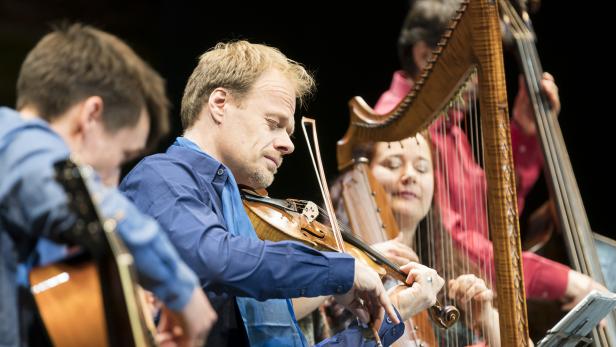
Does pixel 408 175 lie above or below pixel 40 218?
below

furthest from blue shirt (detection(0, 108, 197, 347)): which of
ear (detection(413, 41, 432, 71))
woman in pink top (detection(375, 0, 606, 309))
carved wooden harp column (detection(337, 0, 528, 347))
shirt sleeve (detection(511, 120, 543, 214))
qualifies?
shirt sleeve (detection(511, 120, 543, 214))

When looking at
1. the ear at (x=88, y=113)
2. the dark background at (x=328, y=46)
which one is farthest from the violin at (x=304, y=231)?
the dark background at (x=328, y=46)

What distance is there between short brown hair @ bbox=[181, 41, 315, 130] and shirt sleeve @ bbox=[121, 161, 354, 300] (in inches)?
14.7

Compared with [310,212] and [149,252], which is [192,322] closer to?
[149,252]

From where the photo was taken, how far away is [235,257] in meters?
1.89

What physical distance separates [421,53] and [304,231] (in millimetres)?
1699

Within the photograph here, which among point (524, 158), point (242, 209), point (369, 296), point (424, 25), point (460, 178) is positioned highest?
point (424, 25)

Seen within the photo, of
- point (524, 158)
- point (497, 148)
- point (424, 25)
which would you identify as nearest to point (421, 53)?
point (424, 25)

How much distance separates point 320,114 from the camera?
426cm

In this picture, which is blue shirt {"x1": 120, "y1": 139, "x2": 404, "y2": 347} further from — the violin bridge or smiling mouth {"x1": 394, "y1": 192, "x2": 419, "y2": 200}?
smiling mouth {"x1": 394, "y1": 192, "x2": 419, "y2": 200}

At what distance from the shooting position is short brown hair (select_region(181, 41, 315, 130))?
2.31m

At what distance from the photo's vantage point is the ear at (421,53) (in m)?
3.67

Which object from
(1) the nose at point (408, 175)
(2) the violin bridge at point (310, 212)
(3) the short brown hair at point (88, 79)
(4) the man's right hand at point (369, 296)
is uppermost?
(3) the short brown hair at point (88, 79)

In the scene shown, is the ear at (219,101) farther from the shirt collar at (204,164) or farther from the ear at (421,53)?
the ear at (421,53)
